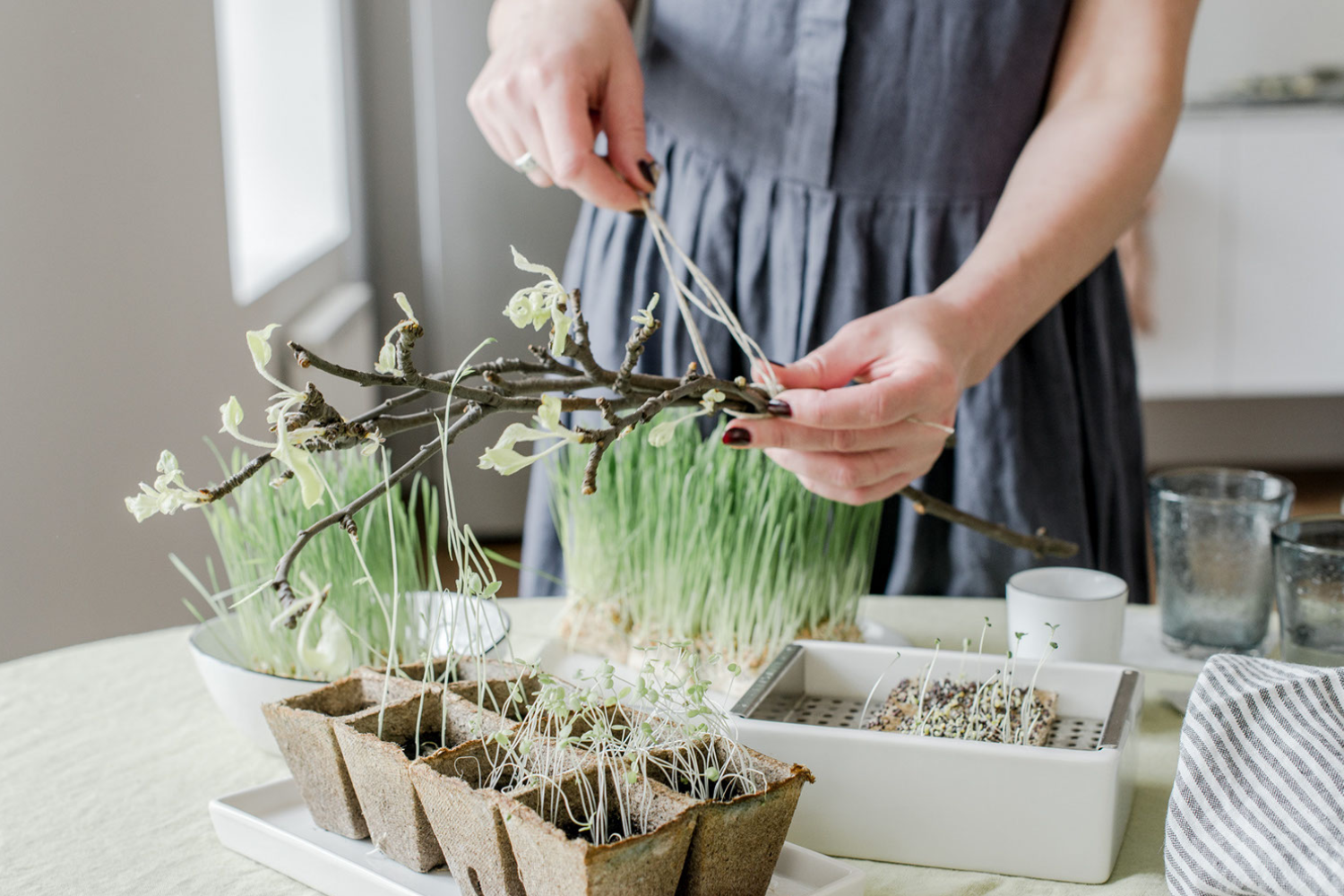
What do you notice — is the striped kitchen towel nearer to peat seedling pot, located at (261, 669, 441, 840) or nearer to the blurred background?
peat seedling pot, located at (261, 669, 441, 840)

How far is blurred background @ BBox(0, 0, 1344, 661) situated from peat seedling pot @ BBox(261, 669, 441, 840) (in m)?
0.79

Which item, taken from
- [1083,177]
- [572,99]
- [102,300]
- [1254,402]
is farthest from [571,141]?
[1254,402]

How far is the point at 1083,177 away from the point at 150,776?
0.86 metres

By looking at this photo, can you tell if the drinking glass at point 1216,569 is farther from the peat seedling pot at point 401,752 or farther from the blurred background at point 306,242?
the blurred background at point 306,242

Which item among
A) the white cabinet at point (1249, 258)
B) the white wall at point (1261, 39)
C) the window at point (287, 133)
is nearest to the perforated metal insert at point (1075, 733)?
the window at point (287, 133)

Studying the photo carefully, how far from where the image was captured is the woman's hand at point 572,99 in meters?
0.95

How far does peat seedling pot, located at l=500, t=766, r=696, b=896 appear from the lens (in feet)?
1.62

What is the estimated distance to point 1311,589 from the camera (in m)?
0.83

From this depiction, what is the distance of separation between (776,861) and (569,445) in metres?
0.59

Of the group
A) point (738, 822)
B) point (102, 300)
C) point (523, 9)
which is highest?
point (523, 9)

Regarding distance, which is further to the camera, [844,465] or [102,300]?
[102,300]

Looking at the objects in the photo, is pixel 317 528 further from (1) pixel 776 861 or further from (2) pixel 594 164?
(2) pixel 594 164

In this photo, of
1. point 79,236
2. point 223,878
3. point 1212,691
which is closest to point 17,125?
point 79,236

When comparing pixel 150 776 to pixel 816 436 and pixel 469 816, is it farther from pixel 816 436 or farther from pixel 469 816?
pixel 816 436
